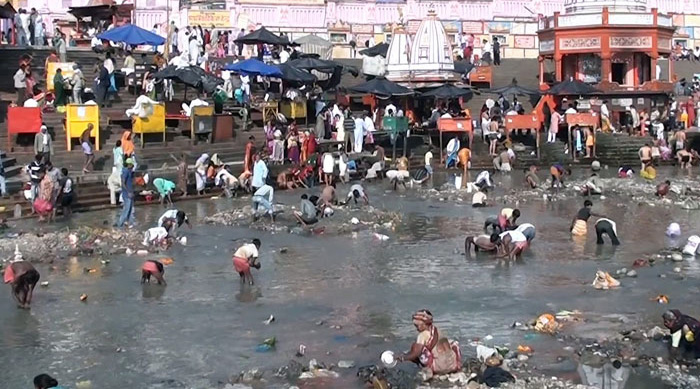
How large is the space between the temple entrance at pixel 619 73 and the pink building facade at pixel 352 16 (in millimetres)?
7850

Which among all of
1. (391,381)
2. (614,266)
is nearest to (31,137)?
(614,266)

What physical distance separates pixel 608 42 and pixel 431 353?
98.6ft

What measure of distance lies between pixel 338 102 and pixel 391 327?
22101mm

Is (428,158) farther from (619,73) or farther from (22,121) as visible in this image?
(619,73)

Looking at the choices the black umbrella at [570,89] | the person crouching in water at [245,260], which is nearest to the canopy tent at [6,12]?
the black umbrella at [570,89]

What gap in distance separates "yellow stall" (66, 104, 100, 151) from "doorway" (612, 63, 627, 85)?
21.6 meters

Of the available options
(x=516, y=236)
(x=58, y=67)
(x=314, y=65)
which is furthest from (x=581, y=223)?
(x=314, y=65)

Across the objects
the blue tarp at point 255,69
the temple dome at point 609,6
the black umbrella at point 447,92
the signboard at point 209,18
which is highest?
the signboard at point 209,18

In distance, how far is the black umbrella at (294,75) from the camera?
101 ft

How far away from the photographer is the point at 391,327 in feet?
40.4

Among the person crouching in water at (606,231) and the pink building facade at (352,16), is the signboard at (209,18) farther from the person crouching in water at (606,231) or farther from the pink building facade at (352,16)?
the person crouching in water at (606,231)

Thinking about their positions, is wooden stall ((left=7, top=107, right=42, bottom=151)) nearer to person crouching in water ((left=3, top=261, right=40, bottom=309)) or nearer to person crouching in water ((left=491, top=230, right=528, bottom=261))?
person crouching in water ((left=3, top=261, right=40, bottom=309))

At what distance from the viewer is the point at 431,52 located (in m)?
36.7

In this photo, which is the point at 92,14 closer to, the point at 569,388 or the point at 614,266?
the point at 614,266
